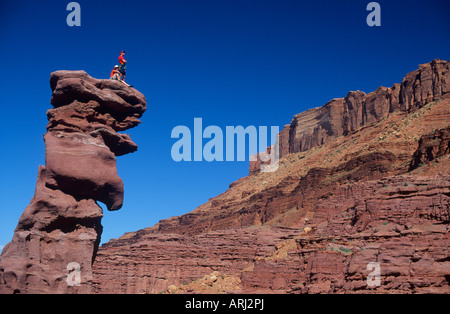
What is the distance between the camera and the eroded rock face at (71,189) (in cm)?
1889

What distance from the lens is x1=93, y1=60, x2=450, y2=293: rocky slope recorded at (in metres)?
22.2

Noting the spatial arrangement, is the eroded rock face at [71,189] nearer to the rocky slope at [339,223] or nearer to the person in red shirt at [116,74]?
the person in red shirt at [116,74]

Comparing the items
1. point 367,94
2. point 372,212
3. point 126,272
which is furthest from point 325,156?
point 372,212

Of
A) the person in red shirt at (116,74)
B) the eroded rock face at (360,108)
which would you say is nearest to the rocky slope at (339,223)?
the eroded rock face at (360,108)

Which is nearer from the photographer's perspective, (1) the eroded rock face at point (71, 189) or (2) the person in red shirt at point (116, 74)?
(1) the eroded rock face at point (71, 189)

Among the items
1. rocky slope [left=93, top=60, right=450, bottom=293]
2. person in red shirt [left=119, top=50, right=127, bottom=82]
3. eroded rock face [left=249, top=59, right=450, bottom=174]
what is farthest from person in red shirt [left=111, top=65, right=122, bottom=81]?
eroded rock face [left=249, top=59, right=450, bottom=174]

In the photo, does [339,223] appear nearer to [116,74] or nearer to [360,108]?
[116,74]

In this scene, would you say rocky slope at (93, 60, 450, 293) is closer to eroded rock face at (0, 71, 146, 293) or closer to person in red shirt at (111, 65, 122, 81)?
eroded rock face at (0, 71, 146, 293)

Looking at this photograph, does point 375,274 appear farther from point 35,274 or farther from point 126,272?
point 126,272

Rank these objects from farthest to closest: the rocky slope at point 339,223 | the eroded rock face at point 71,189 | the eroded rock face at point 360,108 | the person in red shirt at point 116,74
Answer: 1. the eroded rock face at point 360,108
2. the person in red shirt at point 116,74
3. the rocky slope at point 339,223
4. the eroded rock face at point 71,189

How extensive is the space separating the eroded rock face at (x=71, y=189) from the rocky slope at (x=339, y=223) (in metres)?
9.94

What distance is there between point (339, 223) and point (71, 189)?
17517 mm

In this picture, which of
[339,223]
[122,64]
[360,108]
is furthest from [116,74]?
[360,108]

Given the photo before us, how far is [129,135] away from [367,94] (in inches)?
3516
